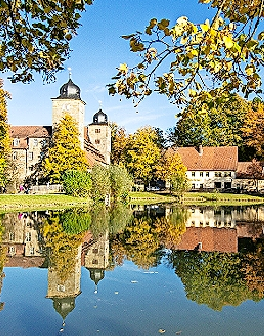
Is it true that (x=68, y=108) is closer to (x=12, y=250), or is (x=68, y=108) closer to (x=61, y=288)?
(x=12, y=250)

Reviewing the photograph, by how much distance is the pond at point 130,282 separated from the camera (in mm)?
6531

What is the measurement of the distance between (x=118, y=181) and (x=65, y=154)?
5.49 meters

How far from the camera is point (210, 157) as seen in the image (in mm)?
54062

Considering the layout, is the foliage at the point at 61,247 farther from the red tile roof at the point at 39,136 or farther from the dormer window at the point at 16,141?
the dormer window at the point at 16,141

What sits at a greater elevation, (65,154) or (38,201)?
(65,154)

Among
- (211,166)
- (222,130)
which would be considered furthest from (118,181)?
(222,130)

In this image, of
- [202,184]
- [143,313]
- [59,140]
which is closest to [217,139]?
[202,184]

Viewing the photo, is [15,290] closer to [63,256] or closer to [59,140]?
[63,256]

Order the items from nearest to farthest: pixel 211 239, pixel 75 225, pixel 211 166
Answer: pixel 211 239, pixel 75 225, pixel 211 166

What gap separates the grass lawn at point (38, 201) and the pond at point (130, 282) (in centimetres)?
1150

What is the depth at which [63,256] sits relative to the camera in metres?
11.7

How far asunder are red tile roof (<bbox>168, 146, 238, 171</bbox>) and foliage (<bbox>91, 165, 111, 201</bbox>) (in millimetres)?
21597

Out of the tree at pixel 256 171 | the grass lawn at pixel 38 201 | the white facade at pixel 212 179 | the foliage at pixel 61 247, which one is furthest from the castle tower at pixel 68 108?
the foliage at pixel 61 247

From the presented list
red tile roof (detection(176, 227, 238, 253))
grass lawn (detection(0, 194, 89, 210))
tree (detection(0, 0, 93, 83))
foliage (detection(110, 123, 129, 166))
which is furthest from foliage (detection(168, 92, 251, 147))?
tree (detection(0, 0, 93, 83))
